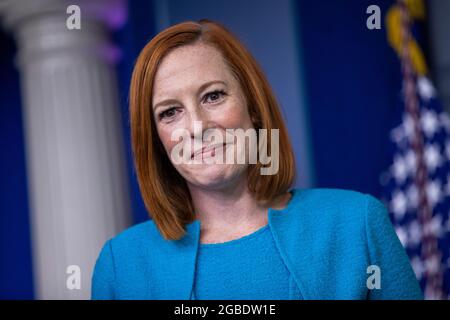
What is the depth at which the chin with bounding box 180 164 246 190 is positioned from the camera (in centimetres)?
83

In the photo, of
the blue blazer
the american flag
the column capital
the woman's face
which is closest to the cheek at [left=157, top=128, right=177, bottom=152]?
the woman's face

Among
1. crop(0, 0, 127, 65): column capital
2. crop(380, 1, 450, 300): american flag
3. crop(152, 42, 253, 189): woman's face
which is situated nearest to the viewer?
crop(152, 42, 253, 189): woman's face

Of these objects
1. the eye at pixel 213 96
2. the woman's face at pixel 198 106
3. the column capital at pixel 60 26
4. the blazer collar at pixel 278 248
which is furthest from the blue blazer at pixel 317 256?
the column capital at pixel 60 26

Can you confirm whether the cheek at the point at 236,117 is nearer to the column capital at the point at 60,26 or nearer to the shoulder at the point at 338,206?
the shoulder at the point at 338,206

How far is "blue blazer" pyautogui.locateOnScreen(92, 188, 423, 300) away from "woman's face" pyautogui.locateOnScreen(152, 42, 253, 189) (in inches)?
4.2

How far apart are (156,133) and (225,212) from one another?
18cm

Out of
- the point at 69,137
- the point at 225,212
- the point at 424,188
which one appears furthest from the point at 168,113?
the point at 424,188

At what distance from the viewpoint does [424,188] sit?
51.3 inches

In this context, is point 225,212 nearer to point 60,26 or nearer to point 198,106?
point 198,106

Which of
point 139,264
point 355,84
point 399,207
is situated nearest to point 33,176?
point 139,264

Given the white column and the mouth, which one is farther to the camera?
the white column

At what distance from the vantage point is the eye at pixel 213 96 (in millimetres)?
822

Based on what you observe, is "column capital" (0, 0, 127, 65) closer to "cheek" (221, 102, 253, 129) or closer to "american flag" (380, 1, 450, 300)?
"cheek" (221, 102, 253, 129)
